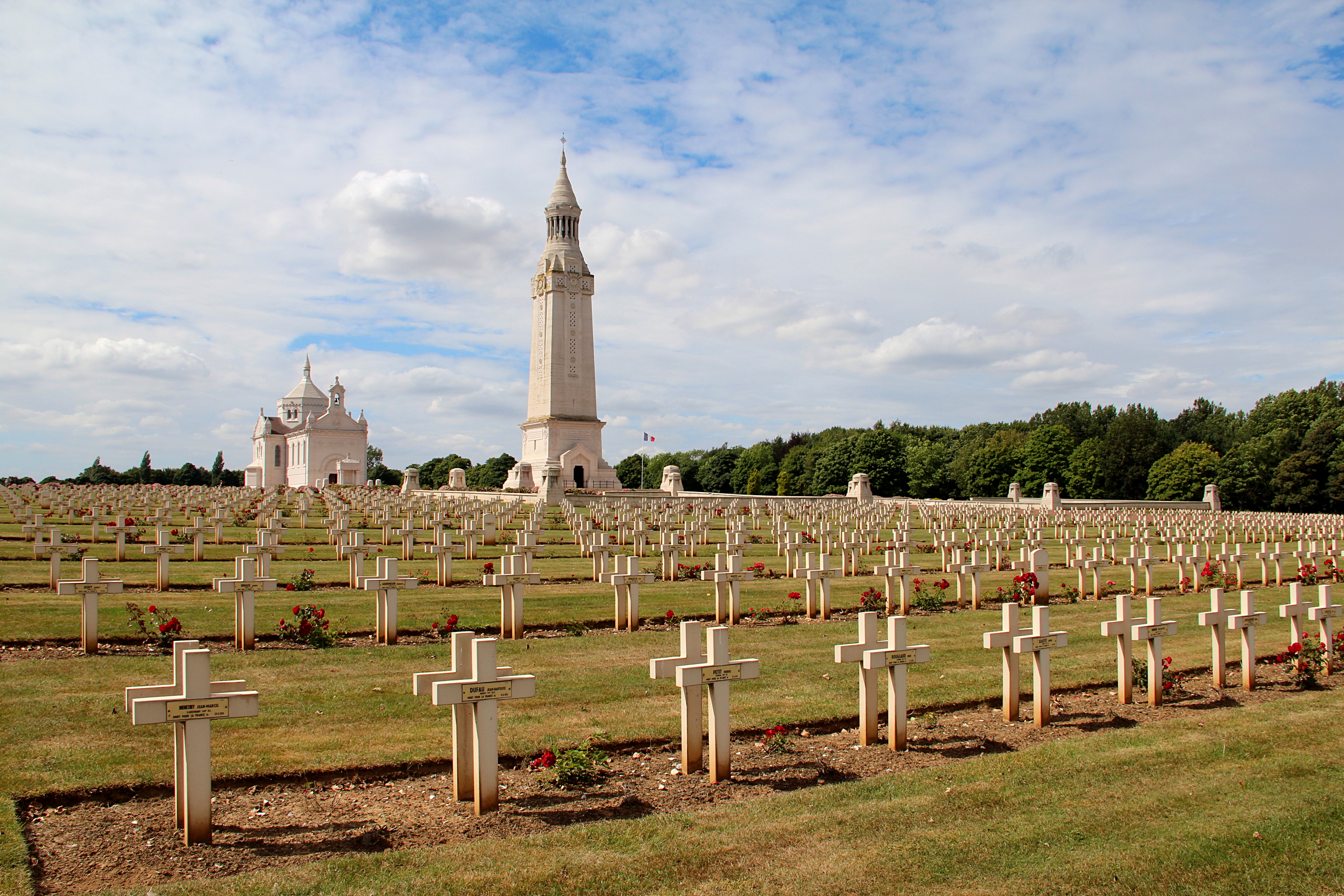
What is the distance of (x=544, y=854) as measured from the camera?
13.6 ft

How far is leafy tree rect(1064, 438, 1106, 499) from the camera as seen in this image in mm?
58000

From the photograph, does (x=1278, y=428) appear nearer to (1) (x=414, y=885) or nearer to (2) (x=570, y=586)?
(2) (x=570, y=586)

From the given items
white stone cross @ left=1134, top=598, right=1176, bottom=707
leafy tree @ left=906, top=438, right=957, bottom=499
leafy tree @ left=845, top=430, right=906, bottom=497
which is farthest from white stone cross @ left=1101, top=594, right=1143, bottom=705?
leafy tree @ left=906, top=438, right=957, bottom=499

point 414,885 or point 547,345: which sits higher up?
point 547,345

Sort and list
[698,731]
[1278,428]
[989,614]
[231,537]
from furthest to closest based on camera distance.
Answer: [1278,428] → [231,537] → [989,614] → [698,731]

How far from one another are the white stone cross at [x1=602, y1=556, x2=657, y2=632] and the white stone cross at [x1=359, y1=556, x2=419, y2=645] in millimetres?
2337

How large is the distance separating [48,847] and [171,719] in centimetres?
76

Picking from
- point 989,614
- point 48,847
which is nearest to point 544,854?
point 48,847

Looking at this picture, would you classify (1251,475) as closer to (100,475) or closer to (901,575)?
(901,575)

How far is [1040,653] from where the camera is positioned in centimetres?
655

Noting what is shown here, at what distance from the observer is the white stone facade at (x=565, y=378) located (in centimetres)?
5328

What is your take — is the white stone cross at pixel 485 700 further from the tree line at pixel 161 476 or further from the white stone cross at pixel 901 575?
the tree line at pixel 161 476

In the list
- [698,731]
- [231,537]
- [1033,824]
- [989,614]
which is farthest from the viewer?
[231,537]

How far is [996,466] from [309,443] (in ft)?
179
